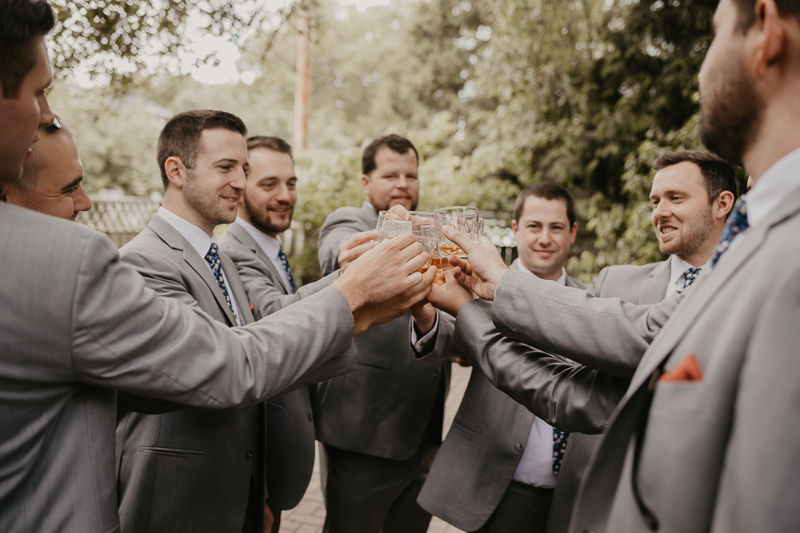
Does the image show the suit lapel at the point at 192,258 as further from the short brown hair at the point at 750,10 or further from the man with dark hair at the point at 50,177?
the short brown hair at the point at 750,10

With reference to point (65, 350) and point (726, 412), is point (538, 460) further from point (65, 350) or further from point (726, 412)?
point (65, 350)

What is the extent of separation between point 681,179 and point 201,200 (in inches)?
109

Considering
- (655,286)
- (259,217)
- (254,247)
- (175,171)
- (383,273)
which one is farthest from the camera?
(259,217)

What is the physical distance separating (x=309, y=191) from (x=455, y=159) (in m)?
2.76

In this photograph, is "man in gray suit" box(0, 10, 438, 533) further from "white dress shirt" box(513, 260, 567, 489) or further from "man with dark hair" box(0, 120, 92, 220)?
"white dress shirt" box(513, 260, 567, 489)

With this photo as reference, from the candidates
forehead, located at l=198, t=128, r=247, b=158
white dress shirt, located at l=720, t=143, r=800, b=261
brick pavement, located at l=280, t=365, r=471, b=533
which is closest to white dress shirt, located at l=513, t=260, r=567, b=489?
white dress shirt, located at l=720, t=143, r=800, b=261

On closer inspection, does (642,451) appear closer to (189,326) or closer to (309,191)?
(189,326)

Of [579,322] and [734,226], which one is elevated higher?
[734,226]

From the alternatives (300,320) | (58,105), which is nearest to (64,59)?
(300,320)

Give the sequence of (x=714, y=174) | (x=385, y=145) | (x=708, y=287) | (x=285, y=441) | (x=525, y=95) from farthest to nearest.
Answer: (x=525, y=95)
(x=385, y=145)
(x=714, y=174)
(x=285, y=441)
(x=708, y=287)

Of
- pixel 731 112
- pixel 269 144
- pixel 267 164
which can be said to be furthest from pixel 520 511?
pixel 269 144

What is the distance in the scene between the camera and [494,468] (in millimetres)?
2480

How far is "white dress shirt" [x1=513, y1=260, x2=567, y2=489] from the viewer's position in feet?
8.34

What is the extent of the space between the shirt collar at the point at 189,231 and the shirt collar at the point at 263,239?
110cm
